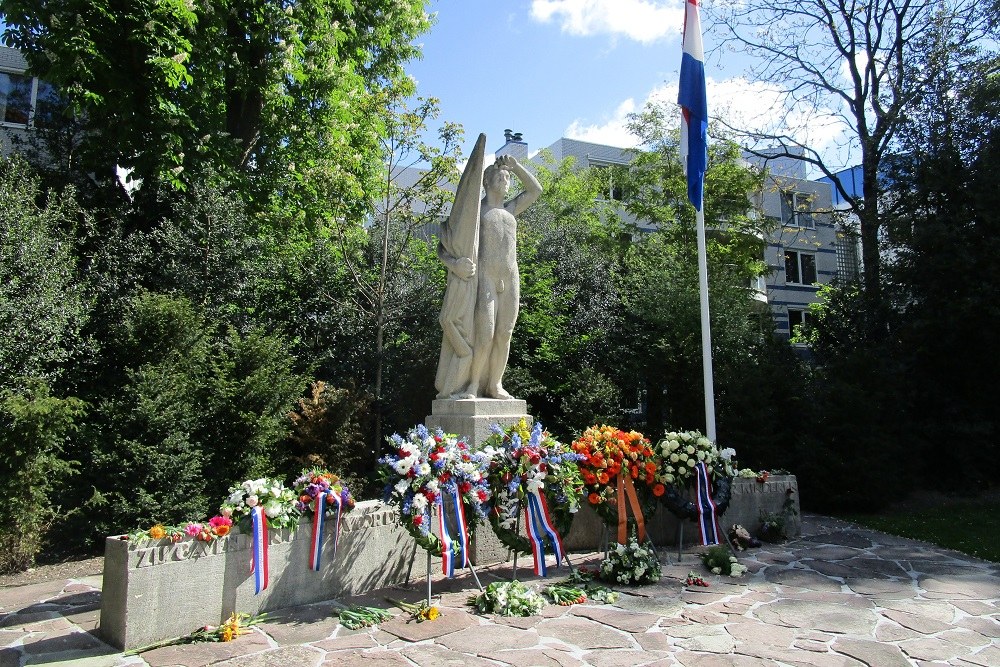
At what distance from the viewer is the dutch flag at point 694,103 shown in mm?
8469

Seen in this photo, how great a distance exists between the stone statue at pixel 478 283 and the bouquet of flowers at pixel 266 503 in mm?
2308

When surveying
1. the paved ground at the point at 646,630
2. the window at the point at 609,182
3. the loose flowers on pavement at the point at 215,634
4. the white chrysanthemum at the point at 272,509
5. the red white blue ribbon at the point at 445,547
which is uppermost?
the window at the point at 609,182

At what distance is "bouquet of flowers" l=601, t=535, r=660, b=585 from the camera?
584cm

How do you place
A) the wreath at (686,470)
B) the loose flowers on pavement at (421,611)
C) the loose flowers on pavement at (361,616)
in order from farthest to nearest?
the wreath at (686,470), the loose flowers on pavement at (421,611), the loose flowers on pavement at (361,616)

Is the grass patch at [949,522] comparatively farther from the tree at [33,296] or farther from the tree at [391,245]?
the tree at [33,296]

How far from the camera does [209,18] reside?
404 inches

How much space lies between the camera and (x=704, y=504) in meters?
6.80

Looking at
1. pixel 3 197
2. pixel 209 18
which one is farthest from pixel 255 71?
pixel 3 197

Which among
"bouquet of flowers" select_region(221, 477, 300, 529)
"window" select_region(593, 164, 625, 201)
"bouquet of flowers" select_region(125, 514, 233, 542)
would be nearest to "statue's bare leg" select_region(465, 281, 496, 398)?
"bouquet of flowers" select_region(221, 477, 300, 529)

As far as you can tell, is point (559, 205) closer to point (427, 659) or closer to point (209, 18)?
point (209, 18)

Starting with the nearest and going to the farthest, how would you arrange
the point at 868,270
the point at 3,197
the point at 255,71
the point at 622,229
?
1. the point at 3,197
2. the point at 255,71
3. the point at 868,270
4. the point at 622,229

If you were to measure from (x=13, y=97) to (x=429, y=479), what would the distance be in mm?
19090

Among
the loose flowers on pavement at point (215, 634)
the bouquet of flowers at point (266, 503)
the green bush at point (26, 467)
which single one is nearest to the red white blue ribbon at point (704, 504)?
the bouquet of flowers at point (266, 503)

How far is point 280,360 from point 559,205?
51.7ft
